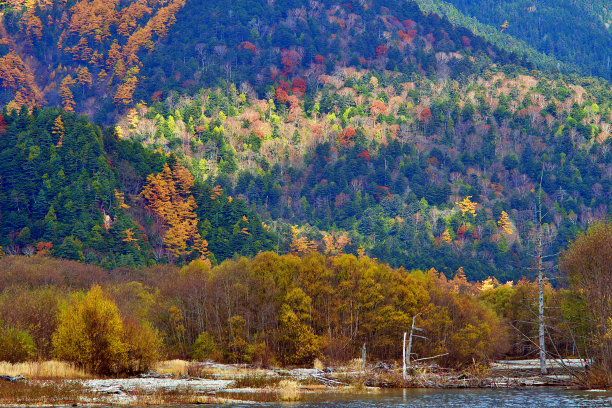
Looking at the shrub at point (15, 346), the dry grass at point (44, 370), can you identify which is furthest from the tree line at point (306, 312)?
the dry grass at point (44, 370)

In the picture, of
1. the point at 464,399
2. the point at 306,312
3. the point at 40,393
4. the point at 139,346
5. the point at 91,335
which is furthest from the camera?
the point at 306,312

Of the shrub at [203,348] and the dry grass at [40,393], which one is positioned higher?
the shrub at [203,348]

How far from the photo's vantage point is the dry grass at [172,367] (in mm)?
62497

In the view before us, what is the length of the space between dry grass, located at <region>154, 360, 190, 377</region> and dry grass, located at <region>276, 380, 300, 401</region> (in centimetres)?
999

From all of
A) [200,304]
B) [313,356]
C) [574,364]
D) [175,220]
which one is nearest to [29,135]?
[175,220]

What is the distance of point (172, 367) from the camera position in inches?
2650

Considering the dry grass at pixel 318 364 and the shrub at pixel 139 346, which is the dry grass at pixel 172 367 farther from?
the dry grass at pixel 318 364

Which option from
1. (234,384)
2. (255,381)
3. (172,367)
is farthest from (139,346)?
(255,381)

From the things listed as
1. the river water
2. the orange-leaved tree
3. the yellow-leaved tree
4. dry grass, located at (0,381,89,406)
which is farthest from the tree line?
the orange-leaved tree

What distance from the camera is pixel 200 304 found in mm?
81562

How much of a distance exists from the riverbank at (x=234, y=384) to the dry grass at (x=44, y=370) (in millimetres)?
1885

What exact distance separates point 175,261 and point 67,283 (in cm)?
6910

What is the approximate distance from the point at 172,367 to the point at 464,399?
26.7 meters

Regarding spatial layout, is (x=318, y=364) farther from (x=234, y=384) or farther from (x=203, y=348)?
(x=234, y=384)
